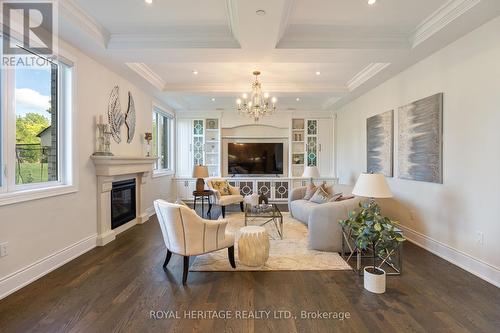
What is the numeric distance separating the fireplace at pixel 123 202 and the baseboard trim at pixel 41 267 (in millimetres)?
652

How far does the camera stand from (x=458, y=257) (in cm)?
Answer: 314

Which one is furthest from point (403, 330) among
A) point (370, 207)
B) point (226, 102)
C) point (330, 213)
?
point (226, 102)

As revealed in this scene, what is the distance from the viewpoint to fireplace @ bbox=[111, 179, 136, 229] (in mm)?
4320

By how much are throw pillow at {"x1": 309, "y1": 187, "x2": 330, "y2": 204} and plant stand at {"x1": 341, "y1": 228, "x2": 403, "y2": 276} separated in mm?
1343

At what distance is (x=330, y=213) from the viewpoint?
3.43 meters

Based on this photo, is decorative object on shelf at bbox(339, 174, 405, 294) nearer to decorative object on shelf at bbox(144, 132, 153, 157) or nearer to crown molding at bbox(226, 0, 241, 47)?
crown molding at bbox(226, 0, 241, 47)

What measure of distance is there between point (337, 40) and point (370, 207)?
2.17m

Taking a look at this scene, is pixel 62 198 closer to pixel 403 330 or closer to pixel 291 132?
pixel 403 330

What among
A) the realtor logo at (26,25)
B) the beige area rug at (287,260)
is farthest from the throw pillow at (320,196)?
the realtor logo at (26,25)

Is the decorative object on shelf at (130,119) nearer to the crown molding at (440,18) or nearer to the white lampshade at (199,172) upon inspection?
the white lampshade at (199,172)

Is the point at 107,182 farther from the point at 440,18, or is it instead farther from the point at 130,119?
the point at 440,18

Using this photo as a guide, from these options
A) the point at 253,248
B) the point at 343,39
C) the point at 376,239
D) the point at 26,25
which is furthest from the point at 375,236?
the point at 26,25

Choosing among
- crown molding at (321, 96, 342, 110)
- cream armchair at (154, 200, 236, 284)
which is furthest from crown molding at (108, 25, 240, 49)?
crown molding at (321, 96, 342, 110)

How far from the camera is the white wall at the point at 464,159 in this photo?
2.73 m
